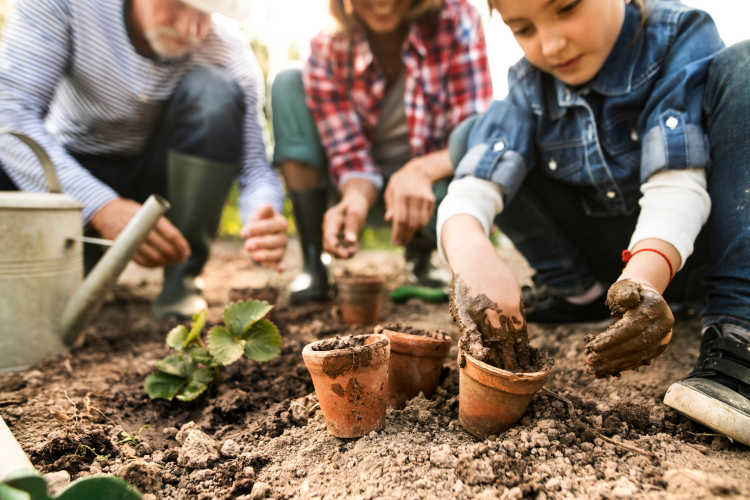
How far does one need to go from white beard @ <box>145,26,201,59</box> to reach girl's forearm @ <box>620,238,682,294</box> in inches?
80.5

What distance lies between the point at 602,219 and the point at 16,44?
7.97ft

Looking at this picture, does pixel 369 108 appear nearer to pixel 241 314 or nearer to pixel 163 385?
pixel 241 314

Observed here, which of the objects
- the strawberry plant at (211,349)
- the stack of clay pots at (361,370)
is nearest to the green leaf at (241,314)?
the strawberry plant at (211,349)

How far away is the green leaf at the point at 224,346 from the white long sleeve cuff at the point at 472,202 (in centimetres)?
68

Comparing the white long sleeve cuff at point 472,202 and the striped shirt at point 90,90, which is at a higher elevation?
the striped shirt at point 90,90

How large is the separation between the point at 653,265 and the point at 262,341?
1094 millimetres

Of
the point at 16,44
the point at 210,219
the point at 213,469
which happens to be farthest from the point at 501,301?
the point at 16,44

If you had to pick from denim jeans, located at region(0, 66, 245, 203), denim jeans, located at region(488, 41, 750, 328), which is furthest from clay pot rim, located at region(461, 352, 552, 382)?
denim jeans, located at region(0, 66, 245, 203)

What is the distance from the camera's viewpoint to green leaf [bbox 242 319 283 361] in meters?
1.40

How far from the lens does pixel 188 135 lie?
2.29 metres

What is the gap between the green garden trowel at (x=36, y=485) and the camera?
683mm

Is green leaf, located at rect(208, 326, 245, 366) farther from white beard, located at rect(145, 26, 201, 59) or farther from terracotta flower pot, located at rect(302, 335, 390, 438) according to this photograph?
white beard, located at rect(145, 26, 201, 59)

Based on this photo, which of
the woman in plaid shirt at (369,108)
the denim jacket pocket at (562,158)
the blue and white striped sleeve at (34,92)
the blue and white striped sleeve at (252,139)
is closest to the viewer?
the denim jacket pocket at (562,158)

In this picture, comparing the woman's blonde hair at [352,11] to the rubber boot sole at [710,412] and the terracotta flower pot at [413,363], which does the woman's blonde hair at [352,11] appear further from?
the rubber boot sole at [710,412]
